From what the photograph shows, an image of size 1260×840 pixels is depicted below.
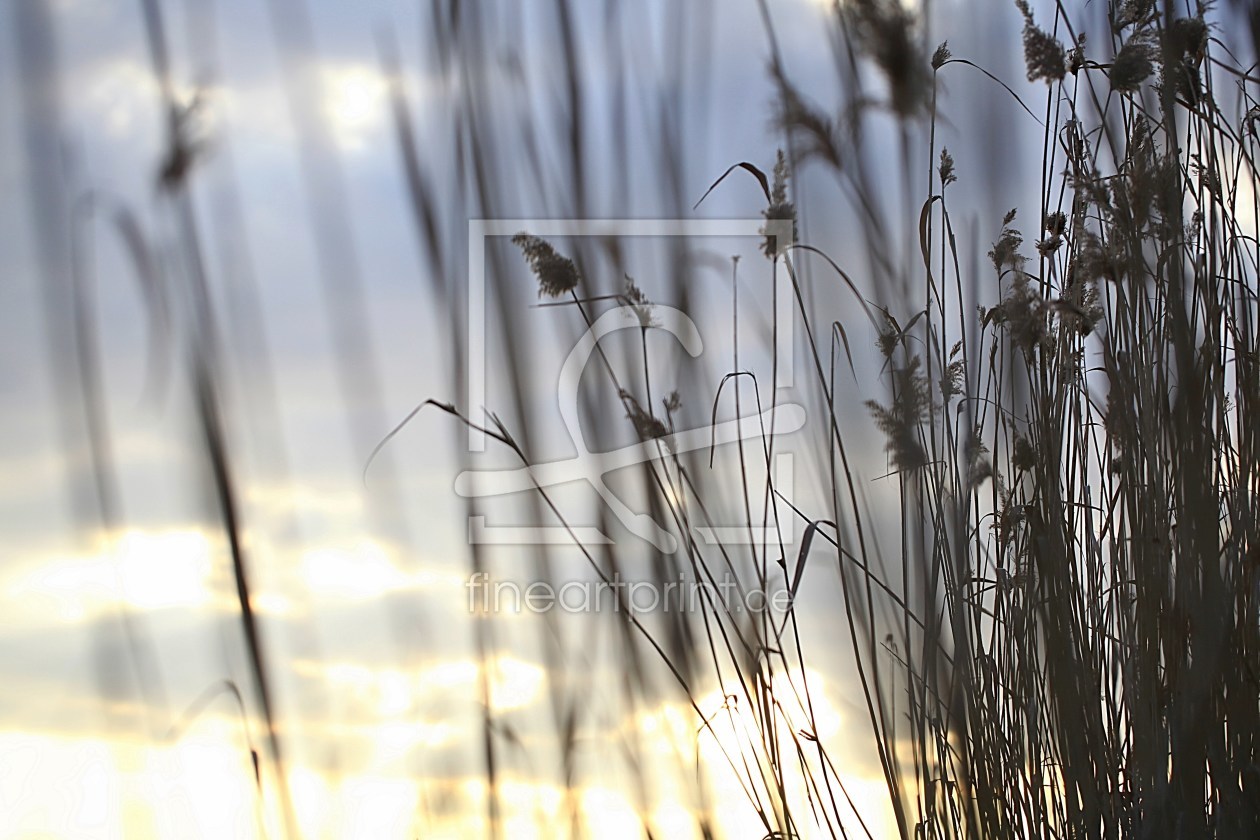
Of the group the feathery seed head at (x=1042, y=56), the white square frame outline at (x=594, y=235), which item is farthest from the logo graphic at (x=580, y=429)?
the feathery seed head at (x=1042, y=56)

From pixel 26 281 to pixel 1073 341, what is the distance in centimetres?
100

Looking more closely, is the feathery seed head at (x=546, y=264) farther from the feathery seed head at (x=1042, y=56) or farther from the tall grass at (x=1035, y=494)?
the feathery seed head at (x=1042, y=56)

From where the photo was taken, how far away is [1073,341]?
99 cm

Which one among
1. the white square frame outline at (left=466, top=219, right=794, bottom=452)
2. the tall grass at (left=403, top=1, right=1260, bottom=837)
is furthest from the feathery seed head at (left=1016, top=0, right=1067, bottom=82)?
the white square frame outline at (left=466, top=219, right=794, bottom=452)

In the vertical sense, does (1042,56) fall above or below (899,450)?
above

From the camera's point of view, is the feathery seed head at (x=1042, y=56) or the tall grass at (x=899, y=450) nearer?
the tall grass at (x=899, y=450)

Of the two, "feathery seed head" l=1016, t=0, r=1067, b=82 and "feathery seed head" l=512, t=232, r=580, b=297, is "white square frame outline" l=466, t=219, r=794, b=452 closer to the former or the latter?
"feathery seed head" l=512, t=232, r=580, b=297

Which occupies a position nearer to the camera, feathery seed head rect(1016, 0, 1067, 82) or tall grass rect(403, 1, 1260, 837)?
tall grass rect(403, 1, 1260, 837)

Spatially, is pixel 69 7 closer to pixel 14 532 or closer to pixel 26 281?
pixel 26 281

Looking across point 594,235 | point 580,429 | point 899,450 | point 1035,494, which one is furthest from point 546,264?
point 1035,494

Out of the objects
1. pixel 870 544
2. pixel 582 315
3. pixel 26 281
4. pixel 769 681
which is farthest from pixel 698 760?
pixel 26 281

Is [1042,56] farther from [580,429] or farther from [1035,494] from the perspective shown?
[580,429]

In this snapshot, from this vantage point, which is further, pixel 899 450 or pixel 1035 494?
pixel 1035 494

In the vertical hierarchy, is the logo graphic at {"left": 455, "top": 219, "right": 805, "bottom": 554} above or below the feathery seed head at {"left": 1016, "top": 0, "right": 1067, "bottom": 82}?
below
